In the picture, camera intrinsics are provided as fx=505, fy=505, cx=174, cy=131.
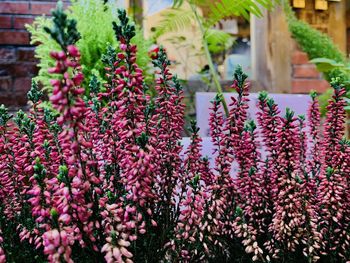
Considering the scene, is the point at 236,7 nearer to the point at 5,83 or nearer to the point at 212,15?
the point at 212,15

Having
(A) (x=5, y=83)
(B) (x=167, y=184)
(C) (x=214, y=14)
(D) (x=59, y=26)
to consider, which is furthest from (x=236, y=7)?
(D) (x=59, y=26)

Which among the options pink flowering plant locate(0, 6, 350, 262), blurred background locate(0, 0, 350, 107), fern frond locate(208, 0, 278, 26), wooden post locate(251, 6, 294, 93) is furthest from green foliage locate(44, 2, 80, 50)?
wooden post locate(251, 6, 294, 93)

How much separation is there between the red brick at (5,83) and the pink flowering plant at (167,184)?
207 cm

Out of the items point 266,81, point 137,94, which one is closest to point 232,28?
point 266,81

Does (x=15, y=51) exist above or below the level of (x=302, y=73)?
above

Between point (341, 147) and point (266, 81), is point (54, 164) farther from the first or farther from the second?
point (266, 81)

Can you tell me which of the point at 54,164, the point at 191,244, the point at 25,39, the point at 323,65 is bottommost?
the point at 191,244

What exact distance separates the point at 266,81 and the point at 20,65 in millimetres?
1370

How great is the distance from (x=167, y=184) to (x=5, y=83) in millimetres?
2235

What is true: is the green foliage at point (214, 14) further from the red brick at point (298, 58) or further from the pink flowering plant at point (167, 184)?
the pink flowering plant at point (167, 184)

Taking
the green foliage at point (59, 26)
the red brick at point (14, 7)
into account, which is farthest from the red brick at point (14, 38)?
the green foliage at point (59, 26)

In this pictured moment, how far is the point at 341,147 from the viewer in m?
0.72

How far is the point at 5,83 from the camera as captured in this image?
107 inches

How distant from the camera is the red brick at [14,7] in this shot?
8.86 feet
